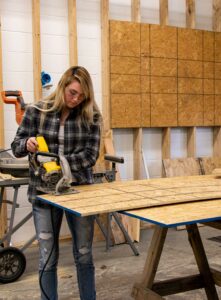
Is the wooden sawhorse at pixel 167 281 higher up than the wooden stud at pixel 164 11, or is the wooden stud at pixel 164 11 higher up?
the wooden stud at pixel 164 11

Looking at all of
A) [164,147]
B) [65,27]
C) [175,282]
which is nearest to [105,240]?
[164,147]

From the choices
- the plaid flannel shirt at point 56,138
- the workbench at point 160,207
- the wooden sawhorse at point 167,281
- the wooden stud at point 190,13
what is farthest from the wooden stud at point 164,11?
the wooden sawhorse at point 167,281

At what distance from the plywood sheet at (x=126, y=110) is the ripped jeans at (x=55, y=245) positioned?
2.25 metres

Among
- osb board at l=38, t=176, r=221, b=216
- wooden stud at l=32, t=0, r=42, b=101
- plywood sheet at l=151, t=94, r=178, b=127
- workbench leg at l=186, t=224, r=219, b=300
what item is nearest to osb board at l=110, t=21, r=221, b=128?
plywood sheet at l=151, t=94, r=178, b=127

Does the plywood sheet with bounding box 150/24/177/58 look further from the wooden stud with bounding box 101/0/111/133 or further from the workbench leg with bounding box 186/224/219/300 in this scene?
the workbench leg with bounding box 186/224/219/300

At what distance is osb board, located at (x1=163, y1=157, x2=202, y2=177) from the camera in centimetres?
457

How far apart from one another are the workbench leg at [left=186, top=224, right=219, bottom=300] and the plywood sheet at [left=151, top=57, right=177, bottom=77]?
2518 mm

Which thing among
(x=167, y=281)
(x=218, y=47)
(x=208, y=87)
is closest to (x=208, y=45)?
(x=218, y=47)

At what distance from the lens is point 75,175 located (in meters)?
2.27

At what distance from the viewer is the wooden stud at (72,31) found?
4.03 meters

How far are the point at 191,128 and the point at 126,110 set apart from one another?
894 mm

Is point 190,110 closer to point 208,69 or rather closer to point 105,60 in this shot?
point 208,69

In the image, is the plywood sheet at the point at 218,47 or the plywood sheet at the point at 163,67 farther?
the plywood sheet at the point at 218,47

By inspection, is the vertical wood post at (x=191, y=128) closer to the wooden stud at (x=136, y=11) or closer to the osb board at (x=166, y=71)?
the osb board at (x=166, y=71)
